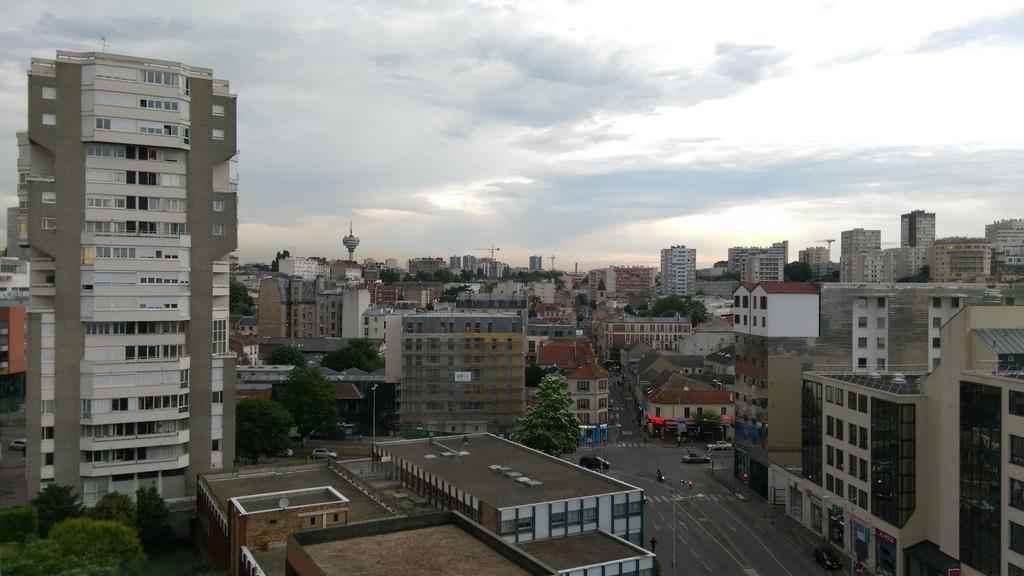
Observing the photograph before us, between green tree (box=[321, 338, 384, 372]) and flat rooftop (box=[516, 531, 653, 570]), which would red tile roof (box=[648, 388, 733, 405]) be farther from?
flat rooftop (box=[516, 531, 653, 570])

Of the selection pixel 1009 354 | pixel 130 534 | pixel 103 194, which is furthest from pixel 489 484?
pixel 103 194

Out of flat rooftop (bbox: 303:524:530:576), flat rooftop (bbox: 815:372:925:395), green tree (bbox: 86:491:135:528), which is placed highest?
flat rooftop (bbox: 815:372:925:395)

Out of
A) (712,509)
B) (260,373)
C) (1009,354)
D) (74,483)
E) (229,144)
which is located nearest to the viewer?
(1009,354)

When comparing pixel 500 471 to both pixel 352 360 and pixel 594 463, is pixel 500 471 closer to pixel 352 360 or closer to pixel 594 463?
pixel 594 463

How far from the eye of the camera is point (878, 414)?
41938 millimetres

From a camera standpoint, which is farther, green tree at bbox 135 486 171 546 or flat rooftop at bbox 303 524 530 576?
green tree at bbox 135 486 171 546

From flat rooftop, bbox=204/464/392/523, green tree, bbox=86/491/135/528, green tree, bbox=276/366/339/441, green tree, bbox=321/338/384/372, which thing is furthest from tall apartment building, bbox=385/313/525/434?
green tree, bbox=86/491/135/528

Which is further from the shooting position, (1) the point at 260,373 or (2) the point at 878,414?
(1) the point at 260,373

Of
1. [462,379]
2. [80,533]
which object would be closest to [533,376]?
[462,379]

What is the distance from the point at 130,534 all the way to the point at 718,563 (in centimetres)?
3058

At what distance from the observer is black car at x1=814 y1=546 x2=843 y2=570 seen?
4409cm

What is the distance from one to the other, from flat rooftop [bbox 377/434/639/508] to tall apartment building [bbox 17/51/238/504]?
1377 cm

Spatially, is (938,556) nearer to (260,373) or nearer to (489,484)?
(489,484)

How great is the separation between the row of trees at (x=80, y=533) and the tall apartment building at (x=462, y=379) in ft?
110
